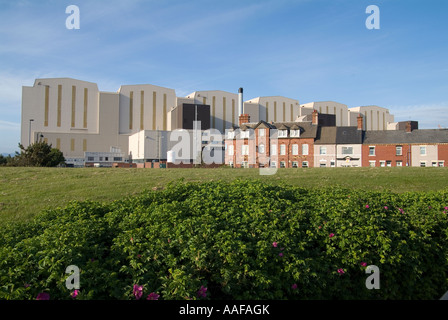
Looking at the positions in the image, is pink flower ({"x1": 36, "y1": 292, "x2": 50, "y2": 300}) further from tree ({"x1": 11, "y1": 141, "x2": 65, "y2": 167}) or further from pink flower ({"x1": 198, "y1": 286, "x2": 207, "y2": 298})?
tree ({"x1": 11, "y1": 141, "x2": 65, "y2": 167})

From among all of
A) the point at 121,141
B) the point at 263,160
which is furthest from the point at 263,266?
the point at 121,141

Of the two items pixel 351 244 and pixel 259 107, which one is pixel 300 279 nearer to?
pixel 351 244

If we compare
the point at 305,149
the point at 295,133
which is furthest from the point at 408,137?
the point at 295,133

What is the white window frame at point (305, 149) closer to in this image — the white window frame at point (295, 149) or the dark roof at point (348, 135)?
the white window frame at point (295, 149)

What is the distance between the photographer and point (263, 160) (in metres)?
53.8

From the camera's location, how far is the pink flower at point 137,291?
3.92 meters

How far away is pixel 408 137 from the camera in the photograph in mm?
50438

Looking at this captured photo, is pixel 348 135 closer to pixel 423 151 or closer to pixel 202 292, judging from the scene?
pixel 423 151

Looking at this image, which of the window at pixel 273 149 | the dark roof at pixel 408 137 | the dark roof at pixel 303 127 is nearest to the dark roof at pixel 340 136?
the dark roof at pixel 303 127

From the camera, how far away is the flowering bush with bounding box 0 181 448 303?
410 cm

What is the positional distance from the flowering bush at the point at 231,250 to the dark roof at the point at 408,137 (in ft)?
160

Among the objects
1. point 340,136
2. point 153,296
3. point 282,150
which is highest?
point 340,136

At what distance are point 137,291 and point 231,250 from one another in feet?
4.48
